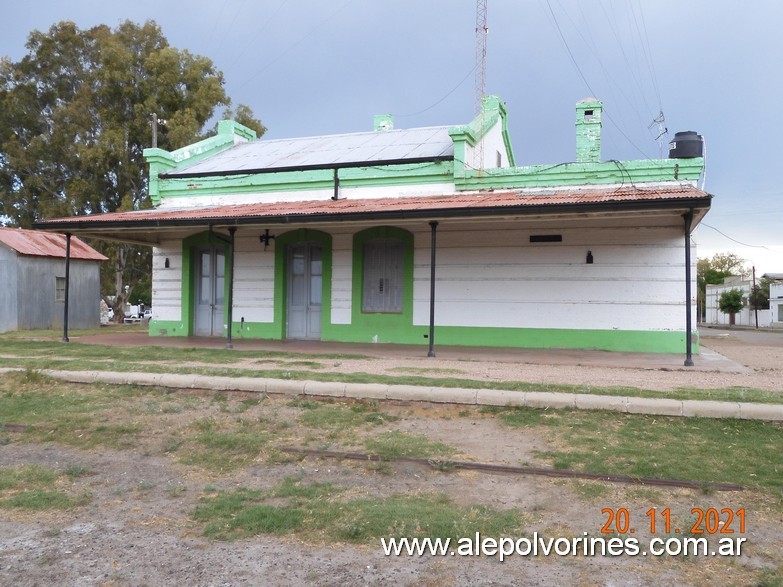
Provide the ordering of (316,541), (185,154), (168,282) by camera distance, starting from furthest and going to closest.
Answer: (185,154)
(168,282)
(316,541)

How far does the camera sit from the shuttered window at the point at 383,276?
15.0m

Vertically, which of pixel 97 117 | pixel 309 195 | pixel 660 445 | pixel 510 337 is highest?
pixel 97 117

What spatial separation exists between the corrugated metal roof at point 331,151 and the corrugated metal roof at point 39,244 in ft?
24.0

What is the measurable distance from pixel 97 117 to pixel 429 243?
21.8 m

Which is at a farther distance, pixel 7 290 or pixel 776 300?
pixel 776 300

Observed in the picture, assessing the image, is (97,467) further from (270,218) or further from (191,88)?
(191,88)

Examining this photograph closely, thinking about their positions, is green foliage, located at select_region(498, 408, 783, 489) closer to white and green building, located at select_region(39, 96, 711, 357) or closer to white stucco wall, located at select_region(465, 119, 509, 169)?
white and green building, located at select_region(39, 96, 711, 357)

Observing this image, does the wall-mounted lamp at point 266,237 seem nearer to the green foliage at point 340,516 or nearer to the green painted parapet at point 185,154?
the green painted parapet at point 185,154

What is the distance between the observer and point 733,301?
52.9 metres

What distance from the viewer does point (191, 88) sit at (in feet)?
94.1

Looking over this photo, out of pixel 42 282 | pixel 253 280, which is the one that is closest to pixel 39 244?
pixel 42 282

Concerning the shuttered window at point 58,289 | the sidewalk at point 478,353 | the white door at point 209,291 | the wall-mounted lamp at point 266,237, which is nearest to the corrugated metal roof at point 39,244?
the shuttered window at point 58,289

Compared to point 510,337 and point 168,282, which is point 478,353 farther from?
point 168,282

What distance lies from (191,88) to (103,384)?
23058 millimetres
